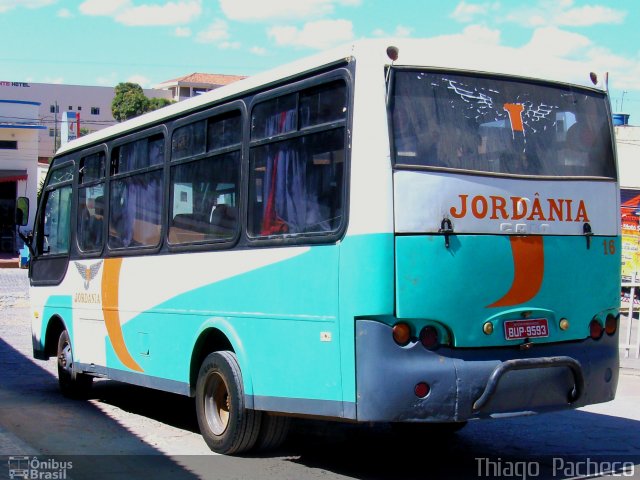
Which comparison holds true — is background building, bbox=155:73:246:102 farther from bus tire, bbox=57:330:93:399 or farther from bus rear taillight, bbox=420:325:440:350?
bus rear taillight, bbox=420:325:440:350

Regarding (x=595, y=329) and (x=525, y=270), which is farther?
(x=595, y=329)

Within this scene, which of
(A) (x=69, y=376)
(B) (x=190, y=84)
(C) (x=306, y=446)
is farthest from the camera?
(B) (x=190, y=84)

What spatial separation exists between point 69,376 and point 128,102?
78766 mm

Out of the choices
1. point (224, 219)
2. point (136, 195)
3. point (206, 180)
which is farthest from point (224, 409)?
point (136, 195)

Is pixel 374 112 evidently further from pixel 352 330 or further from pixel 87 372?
pixel 87 372

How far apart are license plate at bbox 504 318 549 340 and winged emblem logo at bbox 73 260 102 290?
17.3ft

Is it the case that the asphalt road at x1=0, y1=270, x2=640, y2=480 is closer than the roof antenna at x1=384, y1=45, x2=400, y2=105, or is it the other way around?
the roof antenna at x1=384, y1=45, x2=400, y2=105

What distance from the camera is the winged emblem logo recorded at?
10336mm

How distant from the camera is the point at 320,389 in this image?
6.59 meters

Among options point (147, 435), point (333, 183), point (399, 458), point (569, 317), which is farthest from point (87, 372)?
point (569, 317)

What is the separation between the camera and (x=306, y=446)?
330 inches

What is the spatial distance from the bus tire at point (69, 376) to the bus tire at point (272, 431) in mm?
4130

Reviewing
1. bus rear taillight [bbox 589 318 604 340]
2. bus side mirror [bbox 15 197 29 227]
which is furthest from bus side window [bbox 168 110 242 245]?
bus side mirror [bbox 15 197 29 227]

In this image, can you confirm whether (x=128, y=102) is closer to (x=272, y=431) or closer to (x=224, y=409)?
(x=224, y=409)
